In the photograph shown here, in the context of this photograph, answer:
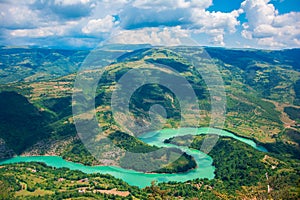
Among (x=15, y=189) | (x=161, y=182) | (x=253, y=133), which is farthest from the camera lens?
(x=253, y=133)

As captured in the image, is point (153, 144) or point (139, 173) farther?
point (153, 144)

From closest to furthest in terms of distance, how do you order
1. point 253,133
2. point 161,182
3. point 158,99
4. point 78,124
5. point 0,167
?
point 161,182 < point 0,167 < point 78,124 < point 253,133 < point 158,99

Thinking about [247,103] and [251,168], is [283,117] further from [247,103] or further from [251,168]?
[251,168]

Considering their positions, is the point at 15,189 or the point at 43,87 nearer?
the point at 15,189

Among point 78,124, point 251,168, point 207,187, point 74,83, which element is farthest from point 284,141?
point 74,83

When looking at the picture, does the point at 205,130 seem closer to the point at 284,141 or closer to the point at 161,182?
the point at 284,141

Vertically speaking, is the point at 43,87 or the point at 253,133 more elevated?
the point at 43,87

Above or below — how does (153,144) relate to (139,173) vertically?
below

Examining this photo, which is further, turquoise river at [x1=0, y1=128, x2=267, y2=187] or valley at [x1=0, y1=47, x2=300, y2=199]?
turquoise river at [x1=0, y1=128, x2=267, y2=187]

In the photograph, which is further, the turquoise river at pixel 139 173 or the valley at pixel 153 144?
the turquoise river at pixel 139 173
